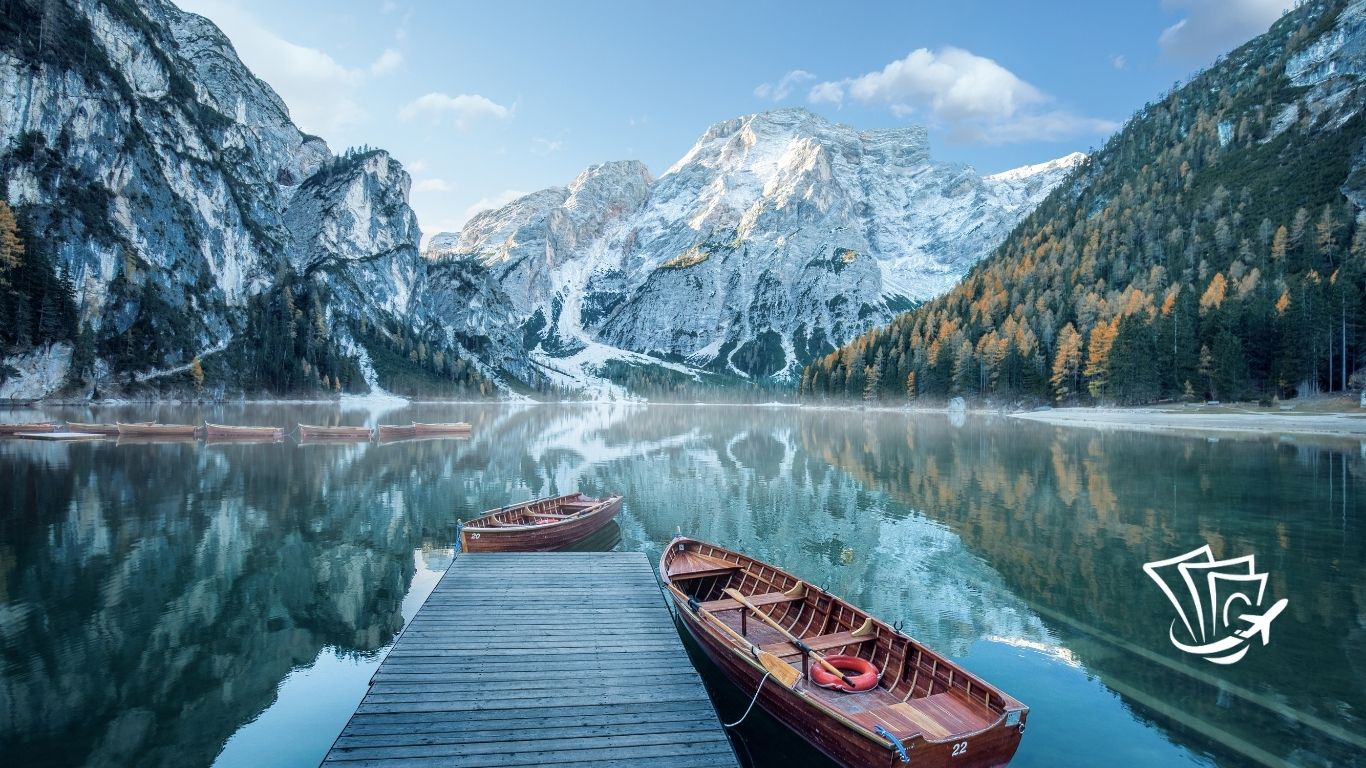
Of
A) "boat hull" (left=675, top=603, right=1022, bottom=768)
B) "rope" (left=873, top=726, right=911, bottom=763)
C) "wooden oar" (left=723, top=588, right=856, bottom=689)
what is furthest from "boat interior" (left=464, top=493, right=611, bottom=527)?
"rope" (left=873, top=726, right=911, bottom=763)

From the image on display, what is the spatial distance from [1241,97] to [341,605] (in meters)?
245

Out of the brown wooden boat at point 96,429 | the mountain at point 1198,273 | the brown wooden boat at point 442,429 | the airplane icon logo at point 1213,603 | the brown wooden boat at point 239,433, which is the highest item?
the mountain at point 1198,273

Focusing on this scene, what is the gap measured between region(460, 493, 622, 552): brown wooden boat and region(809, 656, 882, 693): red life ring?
50.0ft

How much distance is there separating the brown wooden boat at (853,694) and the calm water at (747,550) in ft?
4.28

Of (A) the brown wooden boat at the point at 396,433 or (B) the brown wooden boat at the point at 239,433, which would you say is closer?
(B) the brown wooden boat at the point at 239,433

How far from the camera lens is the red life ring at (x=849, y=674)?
1237cm

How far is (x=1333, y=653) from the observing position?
16234 mm

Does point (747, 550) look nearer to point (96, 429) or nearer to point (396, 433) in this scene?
point (396, 433)

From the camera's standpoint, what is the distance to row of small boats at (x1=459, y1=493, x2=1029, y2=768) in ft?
33.6

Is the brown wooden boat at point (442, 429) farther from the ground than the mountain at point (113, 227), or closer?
closer

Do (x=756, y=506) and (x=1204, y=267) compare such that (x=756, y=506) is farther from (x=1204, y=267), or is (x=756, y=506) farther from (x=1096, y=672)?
(x=1204, y=267)

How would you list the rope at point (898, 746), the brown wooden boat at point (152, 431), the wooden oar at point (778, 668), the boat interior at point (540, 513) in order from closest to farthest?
1. the rope at point (898, 746)
2. the wooden oar at point (778, 668)
3. the boat interior at point (540, 513)
4. the brown wooden boat at point (152, 431)

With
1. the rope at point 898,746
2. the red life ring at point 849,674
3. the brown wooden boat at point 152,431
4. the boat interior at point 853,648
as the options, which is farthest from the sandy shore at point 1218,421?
the brown wooden boat at point 152,431

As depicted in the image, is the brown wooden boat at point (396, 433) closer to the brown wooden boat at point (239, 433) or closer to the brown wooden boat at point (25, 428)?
the brown wooden boat at point (239, 433)
